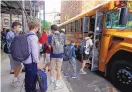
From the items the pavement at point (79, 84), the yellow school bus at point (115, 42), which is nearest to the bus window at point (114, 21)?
the yellow school bus at point (115, 42)

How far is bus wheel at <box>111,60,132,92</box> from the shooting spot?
4789 mm

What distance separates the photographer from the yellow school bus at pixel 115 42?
493cm

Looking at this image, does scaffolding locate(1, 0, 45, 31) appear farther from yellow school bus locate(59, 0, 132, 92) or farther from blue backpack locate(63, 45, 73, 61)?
yellow school bus locate(59, 0, 132, 92)

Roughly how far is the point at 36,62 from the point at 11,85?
177cm

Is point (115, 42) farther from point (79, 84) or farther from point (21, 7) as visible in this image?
point (21, 7)

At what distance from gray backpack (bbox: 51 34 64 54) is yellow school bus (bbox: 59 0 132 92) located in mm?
1740

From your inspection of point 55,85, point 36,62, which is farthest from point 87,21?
point 36,62

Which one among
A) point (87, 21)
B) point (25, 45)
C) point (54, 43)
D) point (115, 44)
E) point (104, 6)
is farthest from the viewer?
point (87, 21)

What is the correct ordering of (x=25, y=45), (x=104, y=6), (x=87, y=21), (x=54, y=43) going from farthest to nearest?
1. (x=87, y=21)
2. (x=104, y=6)
3. (x=54, y=43)
4. (x=25, y=45)

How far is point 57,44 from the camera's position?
4527 millimetres

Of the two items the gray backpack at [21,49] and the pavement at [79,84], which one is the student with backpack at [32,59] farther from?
the pavement at [79,84]

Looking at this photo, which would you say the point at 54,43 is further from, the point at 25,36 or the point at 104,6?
the point at 104,6

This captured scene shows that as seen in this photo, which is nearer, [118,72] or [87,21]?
[118,72]

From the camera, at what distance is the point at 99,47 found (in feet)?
21.0
